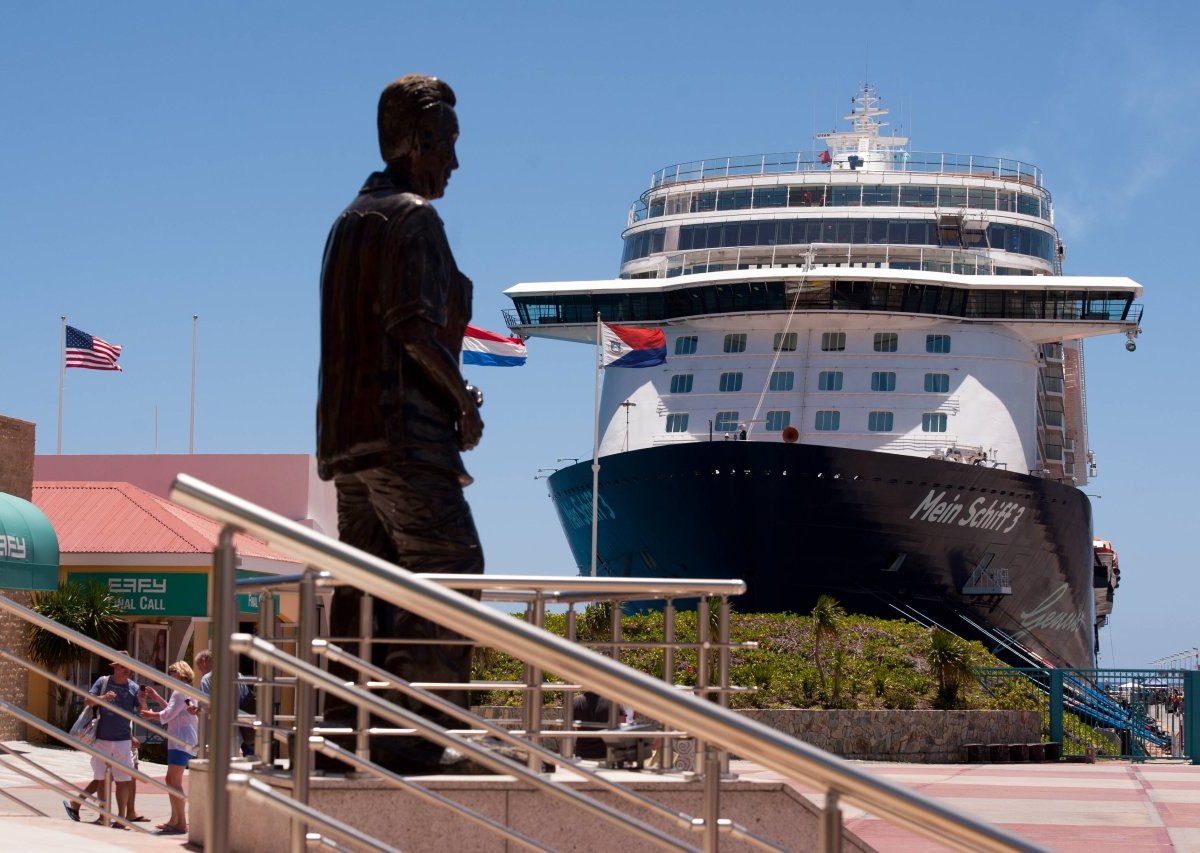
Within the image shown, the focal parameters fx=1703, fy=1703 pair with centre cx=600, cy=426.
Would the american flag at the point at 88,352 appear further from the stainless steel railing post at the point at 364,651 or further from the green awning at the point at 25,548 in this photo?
the stainless steel railing post at the point at 364,651

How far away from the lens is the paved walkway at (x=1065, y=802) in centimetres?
1078

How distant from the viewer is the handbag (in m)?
11.8

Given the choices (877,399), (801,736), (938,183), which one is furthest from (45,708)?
(938,183)

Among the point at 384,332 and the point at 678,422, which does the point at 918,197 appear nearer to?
the point at 678,422

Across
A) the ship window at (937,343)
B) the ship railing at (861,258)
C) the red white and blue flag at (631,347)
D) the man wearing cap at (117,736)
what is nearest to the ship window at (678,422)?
the ship railing at (861,258)

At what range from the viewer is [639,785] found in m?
6.35

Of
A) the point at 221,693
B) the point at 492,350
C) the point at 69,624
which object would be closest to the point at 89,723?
the point at 69,624

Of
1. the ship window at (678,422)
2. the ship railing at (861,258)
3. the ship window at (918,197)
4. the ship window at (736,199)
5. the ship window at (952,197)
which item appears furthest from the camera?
the ship window at (736,199)

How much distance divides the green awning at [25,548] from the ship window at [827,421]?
74.3ft

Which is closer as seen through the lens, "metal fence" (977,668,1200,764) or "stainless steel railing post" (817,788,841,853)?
"stainless steel railing post" (817,788,841,853)

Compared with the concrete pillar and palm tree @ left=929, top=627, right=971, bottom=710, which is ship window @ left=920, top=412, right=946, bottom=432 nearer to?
palm tree @ left=929, top=627, right=971, bottom=710

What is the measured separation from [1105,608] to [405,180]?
226 ft

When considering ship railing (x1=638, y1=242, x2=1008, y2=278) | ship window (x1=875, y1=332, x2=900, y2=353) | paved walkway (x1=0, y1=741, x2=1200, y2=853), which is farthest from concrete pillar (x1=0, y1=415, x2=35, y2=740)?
ship railing (x1=638, y1=242, x2=1008, y2=278)

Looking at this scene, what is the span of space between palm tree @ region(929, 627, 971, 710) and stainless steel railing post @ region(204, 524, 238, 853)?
21473 mm
